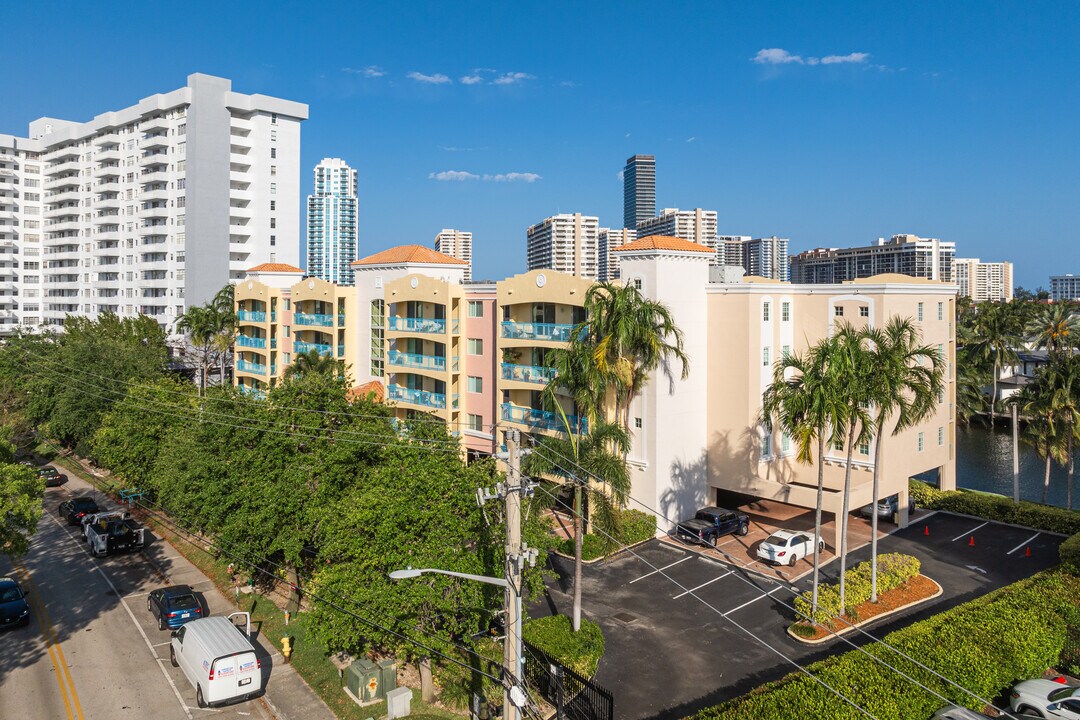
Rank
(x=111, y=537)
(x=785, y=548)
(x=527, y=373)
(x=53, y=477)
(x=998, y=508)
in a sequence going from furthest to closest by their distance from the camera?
(x=53, y=477) < (x=527, y=373) < (x=998, y=508) < (x=111, y=537) < (x=785, y=548)

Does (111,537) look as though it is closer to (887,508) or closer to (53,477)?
(53,477)

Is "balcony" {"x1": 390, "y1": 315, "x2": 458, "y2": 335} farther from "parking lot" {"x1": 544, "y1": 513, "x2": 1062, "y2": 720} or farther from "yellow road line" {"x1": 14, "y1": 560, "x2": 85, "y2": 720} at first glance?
"yellow road line" {"x1": 14, "y1": 560, "x2": 85, "y2": 720}

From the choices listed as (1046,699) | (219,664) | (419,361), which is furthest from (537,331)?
(1046,699)

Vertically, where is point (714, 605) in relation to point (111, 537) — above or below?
below

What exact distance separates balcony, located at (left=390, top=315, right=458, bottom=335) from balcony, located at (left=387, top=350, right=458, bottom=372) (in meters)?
1.61

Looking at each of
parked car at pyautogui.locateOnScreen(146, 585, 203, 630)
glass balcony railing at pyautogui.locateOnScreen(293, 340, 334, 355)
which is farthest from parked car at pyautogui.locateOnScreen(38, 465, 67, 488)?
parked car at pyautogui.locateOnScreen(146, 585, 203, 630)

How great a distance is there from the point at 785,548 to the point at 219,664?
2289cm

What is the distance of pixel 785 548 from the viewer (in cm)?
3294

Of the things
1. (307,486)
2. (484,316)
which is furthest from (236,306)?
(307,486)

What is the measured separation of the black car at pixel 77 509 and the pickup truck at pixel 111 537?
15.8ft

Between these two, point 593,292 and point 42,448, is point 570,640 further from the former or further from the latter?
point 42,448

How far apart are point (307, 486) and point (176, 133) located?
7854cm

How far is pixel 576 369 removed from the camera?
33688 millimetres

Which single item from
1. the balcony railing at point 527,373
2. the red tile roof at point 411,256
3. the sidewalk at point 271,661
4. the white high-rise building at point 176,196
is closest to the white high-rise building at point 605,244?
the white high-rise building at point 176,196
